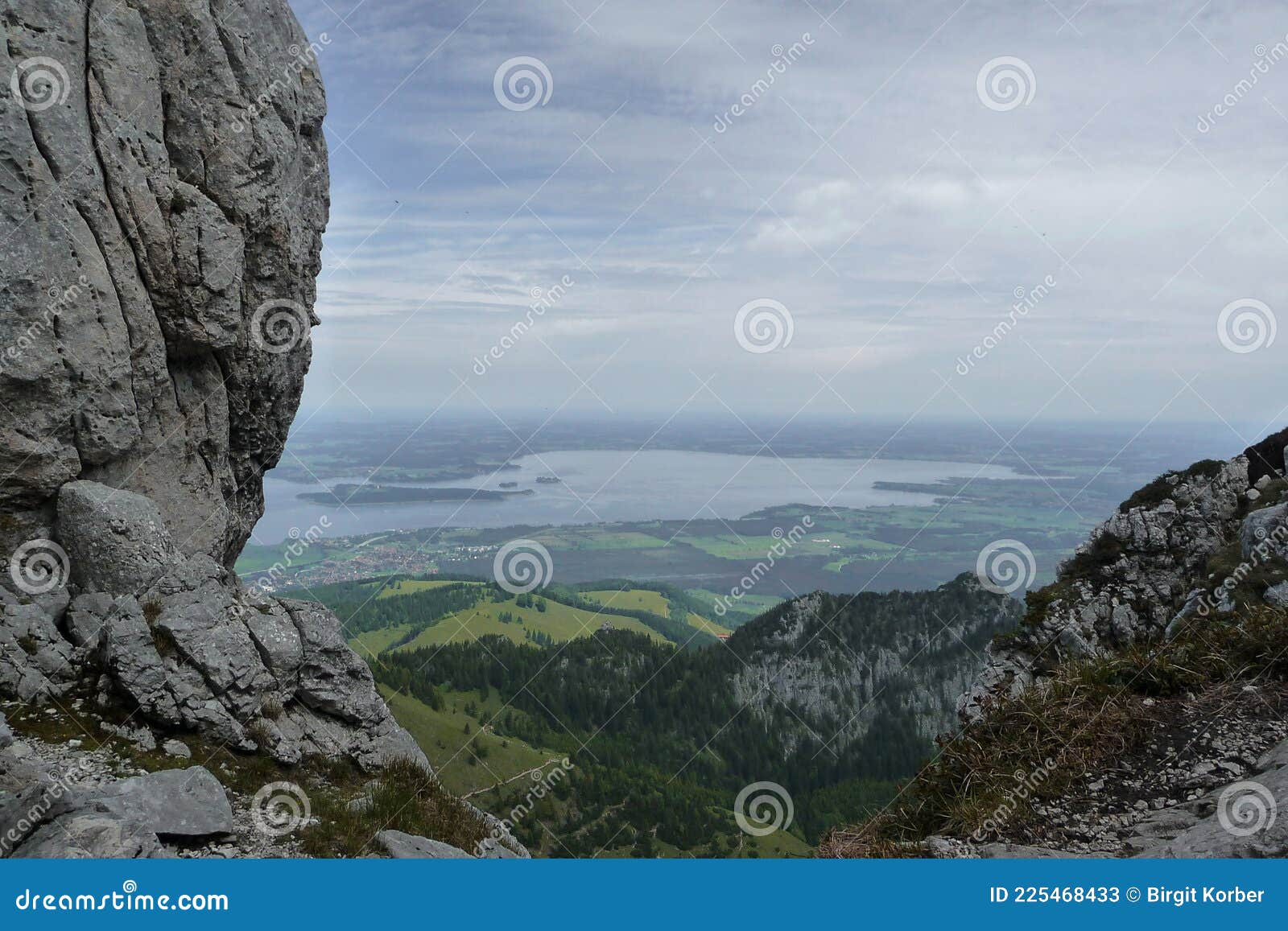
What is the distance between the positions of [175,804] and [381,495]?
192553 millimetres

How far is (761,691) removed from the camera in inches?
3927

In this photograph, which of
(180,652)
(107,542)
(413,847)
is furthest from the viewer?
(107,542)

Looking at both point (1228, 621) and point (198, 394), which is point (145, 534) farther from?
point (1228, 621)

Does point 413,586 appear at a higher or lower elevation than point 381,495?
lower

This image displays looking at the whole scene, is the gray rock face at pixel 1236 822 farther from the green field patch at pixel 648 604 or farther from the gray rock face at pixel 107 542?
the green field patch at pixel 648 604

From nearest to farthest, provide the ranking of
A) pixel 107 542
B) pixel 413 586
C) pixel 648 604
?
1. pixel 107 542
2. pixel 648 604
3. pixel 413 586

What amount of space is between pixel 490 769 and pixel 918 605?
203 feet

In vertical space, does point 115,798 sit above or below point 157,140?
below

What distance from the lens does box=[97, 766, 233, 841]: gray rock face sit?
25.3ft

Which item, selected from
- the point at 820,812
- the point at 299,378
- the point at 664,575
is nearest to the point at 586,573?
the point at 664,575

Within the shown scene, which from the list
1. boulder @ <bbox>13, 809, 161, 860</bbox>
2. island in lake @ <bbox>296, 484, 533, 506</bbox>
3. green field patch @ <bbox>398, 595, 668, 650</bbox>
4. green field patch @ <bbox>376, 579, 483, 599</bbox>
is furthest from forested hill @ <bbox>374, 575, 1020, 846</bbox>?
island in lake @ <bbox>296, 484, 533, 506</bbox>

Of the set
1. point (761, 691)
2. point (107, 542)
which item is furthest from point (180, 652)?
point (761, 691)

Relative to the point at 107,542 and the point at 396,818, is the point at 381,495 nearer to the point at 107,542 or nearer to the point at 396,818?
the point at 107,542

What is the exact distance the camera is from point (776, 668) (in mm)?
101938
